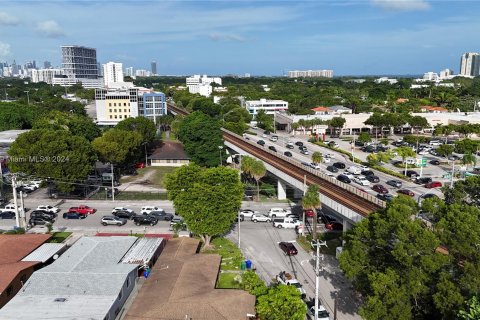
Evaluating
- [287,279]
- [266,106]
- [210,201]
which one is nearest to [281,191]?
[210,201]

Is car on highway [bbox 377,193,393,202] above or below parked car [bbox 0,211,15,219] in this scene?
above

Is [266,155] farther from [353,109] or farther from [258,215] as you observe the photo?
[353,109]

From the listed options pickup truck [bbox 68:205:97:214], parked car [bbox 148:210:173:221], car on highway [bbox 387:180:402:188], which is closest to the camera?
parked car [bbox 148:210:173:221]

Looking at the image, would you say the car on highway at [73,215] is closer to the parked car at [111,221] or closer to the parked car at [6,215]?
the parked car at [111,221]

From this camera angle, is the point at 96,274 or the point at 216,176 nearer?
the point at 96,274

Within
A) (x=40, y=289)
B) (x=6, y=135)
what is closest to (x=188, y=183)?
(x=40, y=289)

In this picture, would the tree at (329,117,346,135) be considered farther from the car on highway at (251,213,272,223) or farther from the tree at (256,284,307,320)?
the tree at (256,284,307,320)

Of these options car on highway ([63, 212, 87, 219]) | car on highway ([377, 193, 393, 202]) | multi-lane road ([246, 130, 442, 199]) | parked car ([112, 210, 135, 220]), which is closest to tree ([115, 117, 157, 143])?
multi-lane road ([246, 130, 442, 199])
